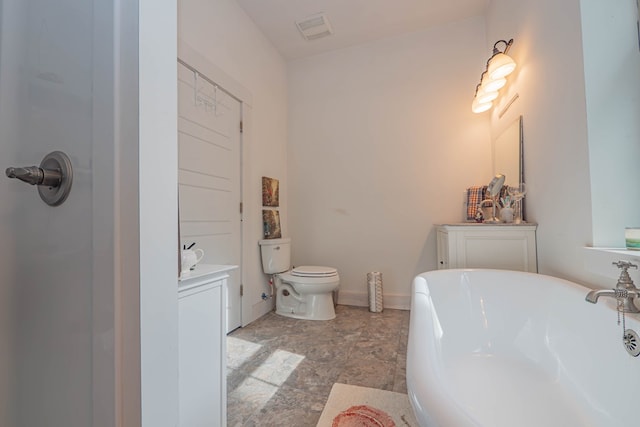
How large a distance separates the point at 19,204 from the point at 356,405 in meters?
1.39

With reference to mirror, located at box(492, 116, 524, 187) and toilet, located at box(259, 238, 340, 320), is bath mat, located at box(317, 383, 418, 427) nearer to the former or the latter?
toilet, located at box(259, 238, 340, 320)

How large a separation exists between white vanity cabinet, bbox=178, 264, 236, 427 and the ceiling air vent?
2.49 m

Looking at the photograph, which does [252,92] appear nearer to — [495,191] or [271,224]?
[271,224]

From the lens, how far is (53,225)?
19.6 inches

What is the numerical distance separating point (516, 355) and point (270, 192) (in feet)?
7.18

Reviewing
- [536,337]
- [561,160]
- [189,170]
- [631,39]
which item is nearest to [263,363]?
[189,170]

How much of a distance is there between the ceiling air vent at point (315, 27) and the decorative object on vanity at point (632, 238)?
259 centimetres

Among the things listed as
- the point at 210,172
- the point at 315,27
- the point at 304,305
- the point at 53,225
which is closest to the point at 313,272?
the point at 304,305

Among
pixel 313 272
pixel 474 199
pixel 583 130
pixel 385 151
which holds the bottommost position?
pixel 313 272

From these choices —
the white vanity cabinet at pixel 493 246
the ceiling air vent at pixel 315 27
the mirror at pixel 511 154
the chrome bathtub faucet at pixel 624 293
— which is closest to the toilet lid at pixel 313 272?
the white vanity cabinet at pixel 493 246

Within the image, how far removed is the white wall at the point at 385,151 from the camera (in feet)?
8.52

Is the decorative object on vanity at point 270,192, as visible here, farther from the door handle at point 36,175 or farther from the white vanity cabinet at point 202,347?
the door handle at point 36,175

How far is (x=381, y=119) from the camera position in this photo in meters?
2.83

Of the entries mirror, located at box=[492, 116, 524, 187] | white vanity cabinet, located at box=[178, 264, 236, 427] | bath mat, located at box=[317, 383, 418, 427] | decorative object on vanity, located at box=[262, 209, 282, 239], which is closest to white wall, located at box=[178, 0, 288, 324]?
decorative object on vanity, located at box=[262, 209, 282, 239]
